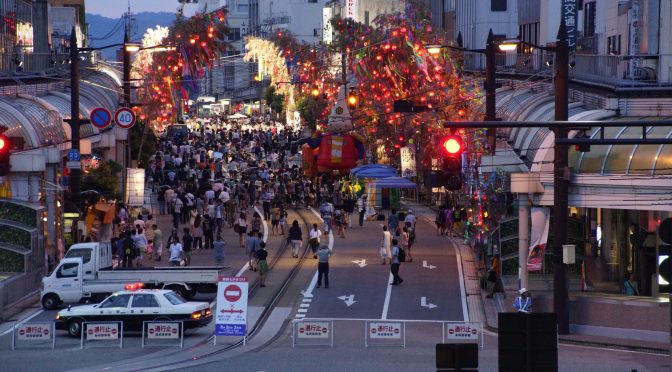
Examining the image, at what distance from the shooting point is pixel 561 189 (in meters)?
32.6

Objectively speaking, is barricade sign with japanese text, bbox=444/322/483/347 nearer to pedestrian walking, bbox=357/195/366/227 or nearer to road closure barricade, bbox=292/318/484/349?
road closure barricade, bbox=292/318/484/349

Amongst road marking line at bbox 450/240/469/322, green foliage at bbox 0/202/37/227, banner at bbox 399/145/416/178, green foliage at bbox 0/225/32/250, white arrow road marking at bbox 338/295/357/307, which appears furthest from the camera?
banner at bbox 399/145/416/178

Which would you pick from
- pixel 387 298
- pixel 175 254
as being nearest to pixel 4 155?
pixel 387 298

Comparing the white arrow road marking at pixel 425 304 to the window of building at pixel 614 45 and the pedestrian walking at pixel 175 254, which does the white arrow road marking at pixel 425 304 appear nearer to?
the pedestrian walking at pixel 175 254

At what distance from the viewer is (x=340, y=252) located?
49.0 metres

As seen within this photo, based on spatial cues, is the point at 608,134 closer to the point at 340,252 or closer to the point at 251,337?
the point at 251,337

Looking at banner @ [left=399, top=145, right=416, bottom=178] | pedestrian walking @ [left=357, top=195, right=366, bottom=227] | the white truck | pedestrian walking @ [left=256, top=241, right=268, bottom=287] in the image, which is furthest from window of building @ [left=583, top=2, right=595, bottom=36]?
the white truck

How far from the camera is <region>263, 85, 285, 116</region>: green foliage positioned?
476 ft

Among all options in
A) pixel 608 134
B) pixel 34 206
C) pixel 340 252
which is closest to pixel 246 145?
pixel 340 252

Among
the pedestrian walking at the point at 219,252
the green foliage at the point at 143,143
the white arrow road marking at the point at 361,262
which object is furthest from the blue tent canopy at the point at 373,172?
the pedestrian walking at the point at 219,252

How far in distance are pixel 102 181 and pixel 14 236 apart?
40.1ft

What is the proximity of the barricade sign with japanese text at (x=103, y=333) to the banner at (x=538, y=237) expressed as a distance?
1045 cm

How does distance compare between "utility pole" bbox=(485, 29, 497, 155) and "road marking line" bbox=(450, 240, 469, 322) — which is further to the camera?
"utility pole" bbox=(485, 29, 497, 155)

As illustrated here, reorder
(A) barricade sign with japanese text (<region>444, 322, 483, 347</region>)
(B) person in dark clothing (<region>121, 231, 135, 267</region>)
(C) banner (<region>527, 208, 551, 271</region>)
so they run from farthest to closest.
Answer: (B) person in dark clothing (<region>121, 231, 135, 267</region>)
(C) banner (<region>527, 208, 551, 271</region>)
(A) barricade sign with japanese text (<region>444, 322, 483, 347</region>)
